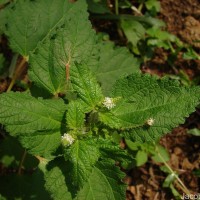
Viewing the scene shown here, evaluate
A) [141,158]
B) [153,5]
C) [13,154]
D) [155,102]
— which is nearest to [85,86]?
[155,102]

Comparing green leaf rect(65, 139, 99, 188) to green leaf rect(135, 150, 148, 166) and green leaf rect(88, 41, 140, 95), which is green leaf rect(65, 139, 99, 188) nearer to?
green leaf rect(88, 41, 140, 95)

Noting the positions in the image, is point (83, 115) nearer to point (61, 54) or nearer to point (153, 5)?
point (61, 54)

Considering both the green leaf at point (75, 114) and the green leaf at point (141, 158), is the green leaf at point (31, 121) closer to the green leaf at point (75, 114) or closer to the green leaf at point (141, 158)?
the green leaf at point (75, 114)

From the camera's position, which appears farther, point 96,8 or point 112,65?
point 96,8

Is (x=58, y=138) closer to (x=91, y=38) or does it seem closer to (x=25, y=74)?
(x=91, y=38)

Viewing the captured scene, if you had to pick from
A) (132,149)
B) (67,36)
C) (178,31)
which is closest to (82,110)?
(67,36)
